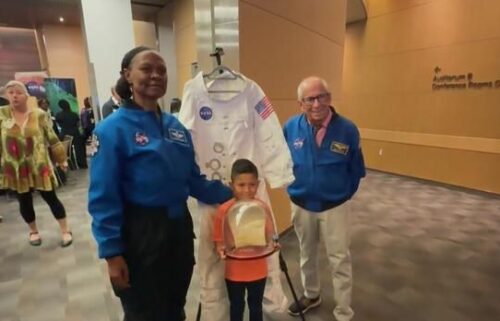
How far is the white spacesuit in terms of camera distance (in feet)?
5.74

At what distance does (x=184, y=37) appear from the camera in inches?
272

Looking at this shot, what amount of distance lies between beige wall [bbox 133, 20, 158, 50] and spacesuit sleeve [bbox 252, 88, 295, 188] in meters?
7.33

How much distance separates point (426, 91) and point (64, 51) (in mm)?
11002

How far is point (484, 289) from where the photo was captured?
2684 mm

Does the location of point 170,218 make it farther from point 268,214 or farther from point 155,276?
point 268,214

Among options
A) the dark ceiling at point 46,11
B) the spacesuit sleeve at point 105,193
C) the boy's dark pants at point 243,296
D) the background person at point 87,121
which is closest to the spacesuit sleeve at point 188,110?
the spacesuit sleeve at point 105,193

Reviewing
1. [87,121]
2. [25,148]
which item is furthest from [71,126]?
[25,148]

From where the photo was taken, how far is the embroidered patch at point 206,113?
5.85ft

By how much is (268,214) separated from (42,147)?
270 centimetres

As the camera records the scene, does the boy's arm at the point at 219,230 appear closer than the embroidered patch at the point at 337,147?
Yes

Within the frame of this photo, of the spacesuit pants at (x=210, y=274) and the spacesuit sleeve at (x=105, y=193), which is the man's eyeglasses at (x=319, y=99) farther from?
the spacesuit sleeve at (x=105, y=193)

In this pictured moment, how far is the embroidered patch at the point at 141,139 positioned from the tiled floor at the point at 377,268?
1.60 meters

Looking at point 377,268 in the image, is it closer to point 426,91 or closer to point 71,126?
point 426,91

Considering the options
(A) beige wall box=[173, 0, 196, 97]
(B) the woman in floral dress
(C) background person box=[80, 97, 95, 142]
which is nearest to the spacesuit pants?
(B) the woman in floral dress
